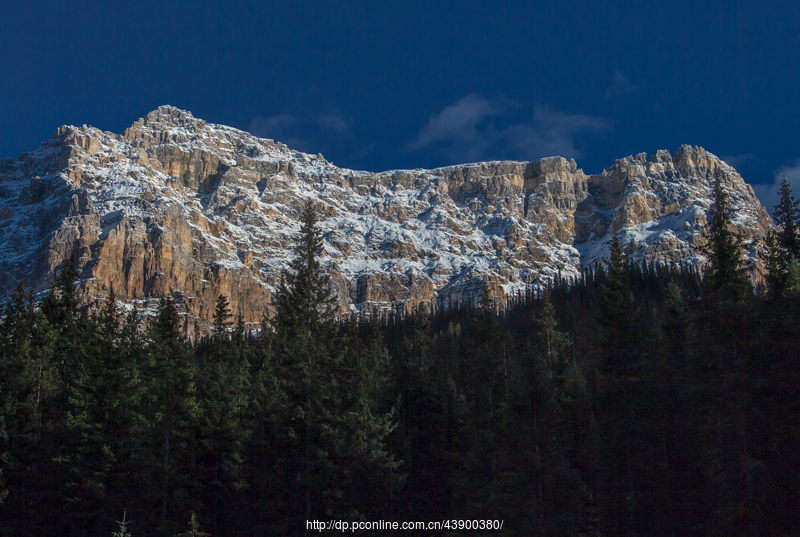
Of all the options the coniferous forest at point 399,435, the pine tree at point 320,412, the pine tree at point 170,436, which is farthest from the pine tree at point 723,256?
the pine tree at point 170,436

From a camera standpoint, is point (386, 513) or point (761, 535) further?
point (386, 513)

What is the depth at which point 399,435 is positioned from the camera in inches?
1389

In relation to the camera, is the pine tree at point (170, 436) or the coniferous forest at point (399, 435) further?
Answer: the pine tree at point (170, 436)

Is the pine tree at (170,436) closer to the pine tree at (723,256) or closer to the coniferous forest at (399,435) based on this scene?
the coniferous forest at (399,435)

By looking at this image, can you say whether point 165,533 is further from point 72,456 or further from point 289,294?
point 289,294

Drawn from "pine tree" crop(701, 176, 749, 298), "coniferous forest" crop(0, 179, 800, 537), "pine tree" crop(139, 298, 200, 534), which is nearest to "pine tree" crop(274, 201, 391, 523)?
"coniferous forest" crop(0, 179, 800, 537)

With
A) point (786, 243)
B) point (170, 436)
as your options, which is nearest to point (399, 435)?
point (170, 436)

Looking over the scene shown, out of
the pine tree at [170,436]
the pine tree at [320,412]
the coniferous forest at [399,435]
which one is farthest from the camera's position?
the pine tree at [170,436]

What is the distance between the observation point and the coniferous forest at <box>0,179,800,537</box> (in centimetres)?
2472

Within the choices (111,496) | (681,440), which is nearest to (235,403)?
(111,496)

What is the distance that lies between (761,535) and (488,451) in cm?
1325

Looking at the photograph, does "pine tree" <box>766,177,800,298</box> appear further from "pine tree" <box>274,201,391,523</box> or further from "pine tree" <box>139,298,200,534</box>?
"pine tree" <box>139,298,200,534</box>

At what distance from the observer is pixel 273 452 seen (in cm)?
2977

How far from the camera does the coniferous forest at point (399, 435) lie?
24.7 meters
